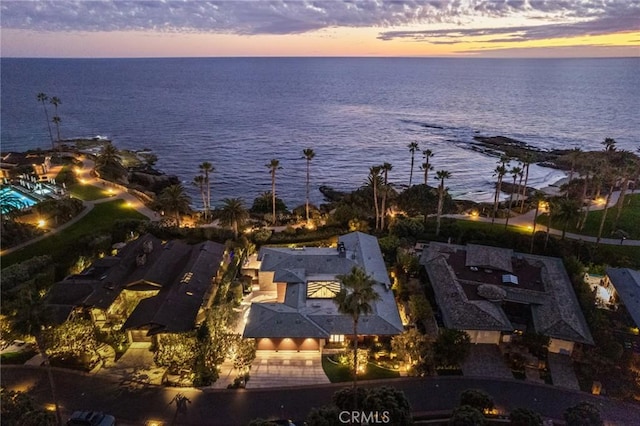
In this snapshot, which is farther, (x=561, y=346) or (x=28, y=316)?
(x=561, y=346)

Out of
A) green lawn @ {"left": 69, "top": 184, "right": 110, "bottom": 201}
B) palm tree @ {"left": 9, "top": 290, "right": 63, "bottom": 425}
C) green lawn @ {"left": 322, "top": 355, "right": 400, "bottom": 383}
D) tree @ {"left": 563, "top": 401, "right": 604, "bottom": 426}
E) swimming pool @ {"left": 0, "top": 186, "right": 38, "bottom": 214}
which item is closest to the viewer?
palm tree @ {"left": 9, "top": 290, "right": 63, "bottom": 425}

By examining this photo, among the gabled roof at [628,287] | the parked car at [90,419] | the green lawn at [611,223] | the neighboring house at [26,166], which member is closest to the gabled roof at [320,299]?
the parked car at [90,419]

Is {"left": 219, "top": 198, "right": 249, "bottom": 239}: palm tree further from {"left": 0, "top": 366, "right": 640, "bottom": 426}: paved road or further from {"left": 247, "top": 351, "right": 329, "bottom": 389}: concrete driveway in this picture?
{"left": 0, "top": 366, "right": 640, "bottom": 426}: paved road

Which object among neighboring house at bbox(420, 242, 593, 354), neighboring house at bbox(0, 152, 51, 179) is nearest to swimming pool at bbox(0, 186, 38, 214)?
neighboring house at bbox(0, 152, 51, 179)

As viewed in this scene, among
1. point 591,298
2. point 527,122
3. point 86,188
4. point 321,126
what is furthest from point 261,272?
point 527,122

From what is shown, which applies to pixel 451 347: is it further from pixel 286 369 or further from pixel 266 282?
pixel 266 282

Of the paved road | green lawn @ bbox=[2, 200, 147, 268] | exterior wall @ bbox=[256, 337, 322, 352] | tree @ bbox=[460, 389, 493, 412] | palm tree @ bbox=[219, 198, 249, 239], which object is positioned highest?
palm tree @ bbox=[219, 198, 249, 239]

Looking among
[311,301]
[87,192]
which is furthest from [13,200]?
[311,301]
